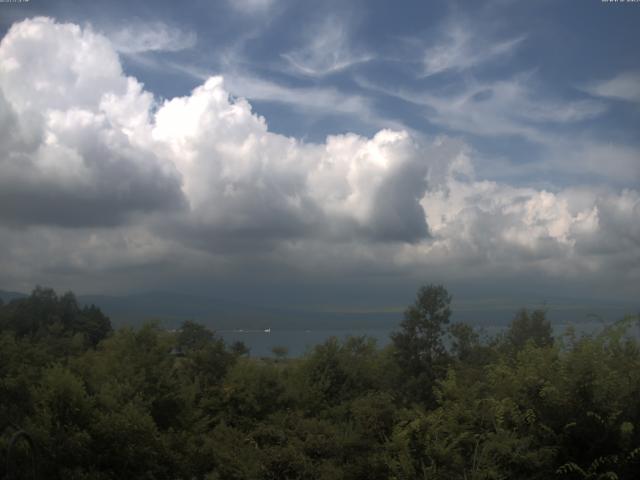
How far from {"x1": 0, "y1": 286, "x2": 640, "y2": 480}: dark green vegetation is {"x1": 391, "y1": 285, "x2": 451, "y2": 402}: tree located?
5.19ft

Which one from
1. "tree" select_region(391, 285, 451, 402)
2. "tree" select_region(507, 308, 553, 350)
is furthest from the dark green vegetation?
"tree" select_region(507, 308, 553, 350)

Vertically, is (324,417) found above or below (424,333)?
below

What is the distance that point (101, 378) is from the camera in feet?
69.5

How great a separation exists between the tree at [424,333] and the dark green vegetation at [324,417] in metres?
1.58

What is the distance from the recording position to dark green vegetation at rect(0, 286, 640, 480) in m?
10.6

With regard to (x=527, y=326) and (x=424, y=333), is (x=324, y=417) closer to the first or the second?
(x=424, y=333)

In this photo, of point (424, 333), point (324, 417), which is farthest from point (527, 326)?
point (324, 417)

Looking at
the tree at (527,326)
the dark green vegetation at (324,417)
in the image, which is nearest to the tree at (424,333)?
the dark green vegetation at (324,417)

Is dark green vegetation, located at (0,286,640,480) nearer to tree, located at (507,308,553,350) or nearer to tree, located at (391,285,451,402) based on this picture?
tree, located at (391,285,451,402)

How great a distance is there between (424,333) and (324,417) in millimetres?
9303

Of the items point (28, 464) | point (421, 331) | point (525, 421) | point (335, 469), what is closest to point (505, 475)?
point (525, 421)

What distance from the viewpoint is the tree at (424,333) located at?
3416cm

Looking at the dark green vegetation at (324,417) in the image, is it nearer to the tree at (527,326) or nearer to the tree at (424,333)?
the tree at (424,333)

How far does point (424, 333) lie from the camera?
3462 centimetres
